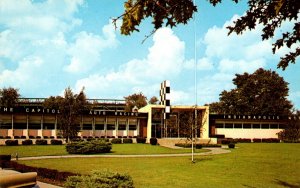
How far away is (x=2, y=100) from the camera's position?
253 ft

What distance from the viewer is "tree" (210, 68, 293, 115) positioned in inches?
2955

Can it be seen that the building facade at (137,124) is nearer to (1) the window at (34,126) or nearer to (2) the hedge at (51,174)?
(1) the window at (34,126)

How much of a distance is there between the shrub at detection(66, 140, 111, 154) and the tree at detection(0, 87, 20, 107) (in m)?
48.0

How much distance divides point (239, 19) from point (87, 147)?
1178 inches

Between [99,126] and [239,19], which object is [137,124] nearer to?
[99,126]

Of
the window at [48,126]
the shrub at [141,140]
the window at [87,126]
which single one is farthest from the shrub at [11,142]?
the shrub at [141,140]

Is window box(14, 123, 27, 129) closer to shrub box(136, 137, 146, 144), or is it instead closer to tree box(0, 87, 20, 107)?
shrub box(136, 137, 146, 144)

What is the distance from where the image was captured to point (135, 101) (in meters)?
96.4

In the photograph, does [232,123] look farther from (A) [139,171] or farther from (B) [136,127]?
(A) [139,171]

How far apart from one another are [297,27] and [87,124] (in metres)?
51.4

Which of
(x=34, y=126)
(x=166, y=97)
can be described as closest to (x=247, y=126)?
(x=166, y=97)

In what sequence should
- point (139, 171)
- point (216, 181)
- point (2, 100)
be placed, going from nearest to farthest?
point (216, 181), point (139, 171), point (2, 100)

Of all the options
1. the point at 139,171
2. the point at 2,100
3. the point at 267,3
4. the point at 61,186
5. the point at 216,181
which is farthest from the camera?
the point at 2,100

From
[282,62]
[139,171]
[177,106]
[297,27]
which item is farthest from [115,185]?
[177,106]
